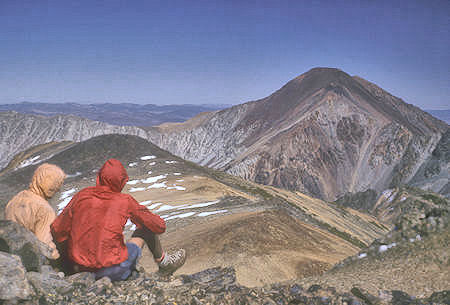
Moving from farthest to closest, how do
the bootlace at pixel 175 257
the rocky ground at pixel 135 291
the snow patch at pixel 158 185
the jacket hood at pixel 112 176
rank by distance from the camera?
the snow patch at pixel 158 185 < the bootlace at pixel 175 257 < the jacket hood at pixel 112 176 < the rocky ground at pixel 135 291

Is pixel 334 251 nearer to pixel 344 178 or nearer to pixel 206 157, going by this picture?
pixel 344 178

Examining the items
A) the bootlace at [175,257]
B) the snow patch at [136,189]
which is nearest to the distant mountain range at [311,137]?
the snow patch at [136,189]

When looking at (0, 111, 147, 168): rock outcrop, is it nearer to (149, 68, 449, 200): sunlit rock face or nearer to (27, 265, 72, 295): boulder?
(149, 68, 449, 200): sunlit rock face

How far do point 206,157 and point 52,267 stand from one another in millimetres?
133127

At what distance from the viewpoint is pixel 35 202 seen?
5.51 m

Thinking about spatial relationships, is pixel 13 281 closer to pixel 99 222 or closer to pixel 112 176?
pixel 99 222

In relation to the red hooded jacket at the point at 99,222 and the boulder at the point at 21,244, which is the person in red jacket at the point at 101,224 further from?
the boulder at the point at 21,244

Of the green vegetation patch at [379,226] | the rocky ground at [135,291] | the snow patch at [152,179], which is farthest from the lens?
the green vegetation patch at [379,226]

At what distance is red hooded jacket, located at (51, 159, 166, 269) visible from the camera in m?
5.21

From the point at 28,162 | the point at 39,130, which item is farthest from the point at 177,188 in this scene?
the point at 39,130

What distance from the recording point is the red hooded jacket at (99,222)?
5.21 metres

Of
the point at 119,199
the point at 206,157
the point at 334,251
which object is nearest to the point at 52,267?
the point at 119,199

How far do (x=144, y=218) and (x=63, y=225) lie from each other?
125 cm

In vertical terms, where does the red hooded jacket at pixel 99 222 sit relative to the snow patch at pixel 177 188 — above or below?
above
